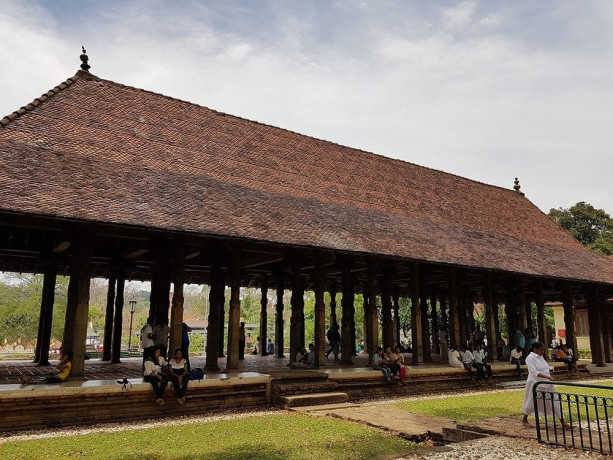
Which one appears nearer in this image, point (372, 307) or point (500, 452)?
point (500, 452)

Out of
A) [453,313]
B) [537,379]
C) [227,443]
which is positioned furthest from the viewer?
[453,313]

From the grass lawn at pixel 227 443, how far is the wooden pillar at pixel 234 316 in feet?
10.5

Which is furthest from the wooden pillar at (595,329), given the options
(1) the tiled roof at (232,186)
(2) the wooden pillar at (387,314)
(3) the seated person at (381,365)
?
(3) the seated person at (381,365)

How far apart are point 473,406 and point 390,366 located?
2.69 metres

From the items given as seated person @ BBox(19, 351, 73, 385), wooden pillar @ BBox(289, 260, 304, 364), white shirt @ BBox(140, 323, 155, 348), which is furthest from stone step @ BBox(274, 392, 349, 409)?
seated person @ BBox(19, 351, 73, 385)

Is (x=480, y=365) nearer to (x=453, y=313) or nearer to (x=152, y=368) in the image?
(x=453, y=313)

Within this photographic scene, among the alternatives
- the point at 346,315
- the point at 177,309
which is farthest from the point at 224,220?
the point at 346,315

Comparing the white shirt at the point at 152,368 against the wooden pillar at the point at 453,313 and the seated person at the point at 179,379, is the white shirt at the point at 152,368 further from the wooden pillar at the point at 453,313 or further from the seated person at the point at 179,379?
the wooden pillar at the point at 453,313

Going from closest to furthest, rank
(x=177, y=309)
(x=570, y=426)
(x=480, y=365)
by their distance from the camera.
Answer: (x=570, y=426), (x=177, y=309), (x=480, y=365)

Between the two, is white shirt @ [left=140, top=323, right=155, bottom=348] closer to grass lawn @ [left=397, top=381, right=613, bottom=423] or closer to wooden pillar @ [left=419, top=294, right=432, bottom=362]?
grass lawn @ [left=397, top=381, right=613, bottom=423]

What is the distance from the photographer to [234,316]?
11.7m

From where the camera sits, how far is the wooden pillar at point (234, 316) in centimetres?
1165

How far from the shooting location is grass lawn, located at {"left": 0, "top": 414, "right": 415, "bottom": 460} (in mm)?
6297

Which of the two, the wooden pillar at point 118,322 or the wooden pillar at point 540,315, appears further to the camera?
the wooden pillar at point 540,315
